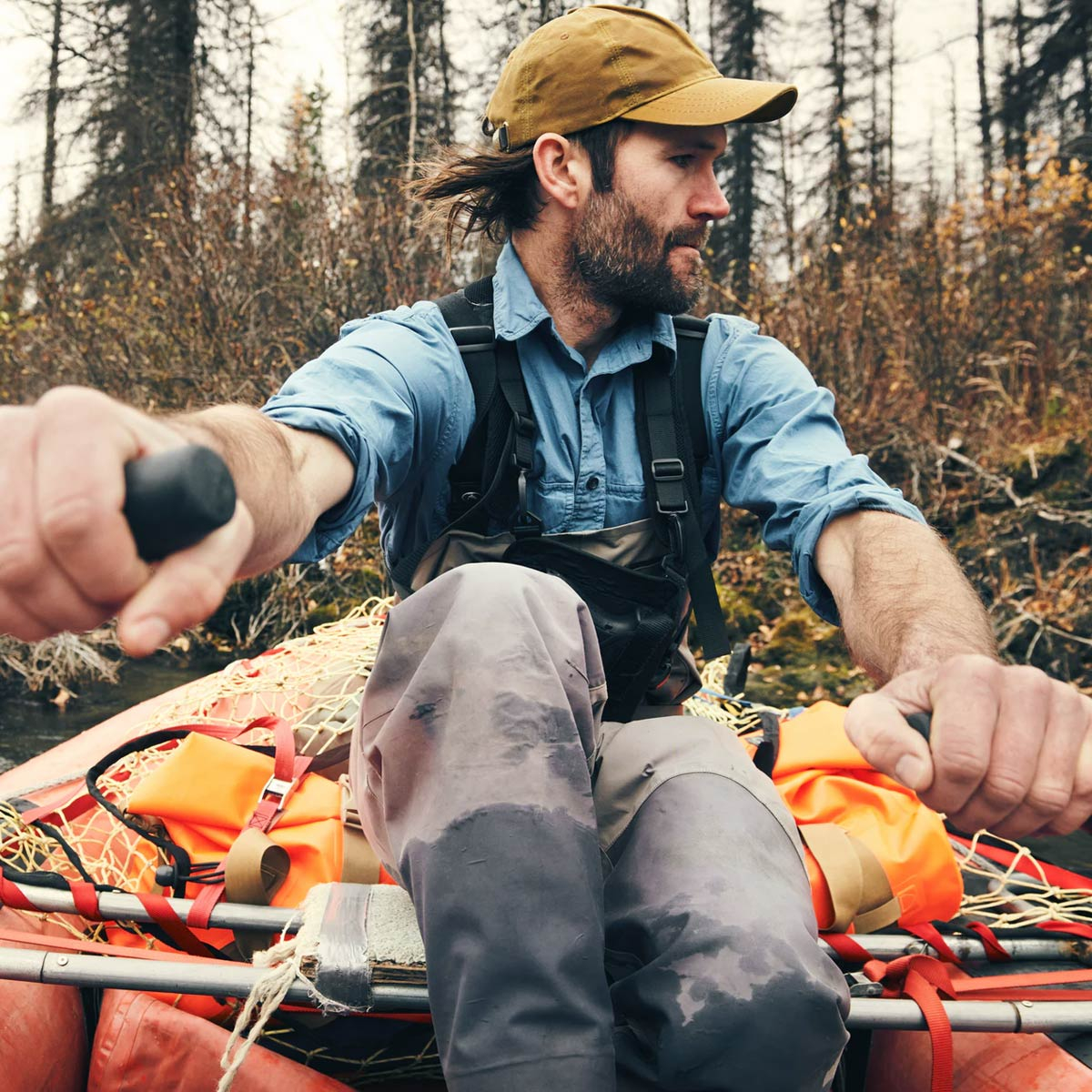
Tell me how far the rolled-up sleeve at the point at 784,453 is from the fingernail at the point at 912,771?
0.75 meters

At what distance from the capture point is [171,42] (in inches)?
484

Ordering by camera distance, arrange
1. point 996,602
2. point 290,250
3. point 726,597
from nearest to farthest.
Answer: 1. point 996,602
2. point 726,597
3. point 290,250

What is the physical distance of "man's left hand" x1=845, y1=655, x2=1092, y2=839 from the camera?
89cm

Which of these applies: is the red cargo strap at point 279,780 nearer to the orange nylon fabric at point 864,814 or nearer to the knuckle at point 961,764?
the orange nylon fabric at point 864,814

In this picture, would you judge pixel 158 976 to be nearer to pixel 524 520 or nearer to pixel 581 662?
pixel 581 662

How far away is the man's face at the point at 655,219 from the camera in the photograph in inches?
82.2

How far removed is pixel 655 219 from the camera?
82.0 inches

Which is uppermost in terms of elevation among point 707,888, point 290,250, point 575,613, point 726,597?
point 290,250

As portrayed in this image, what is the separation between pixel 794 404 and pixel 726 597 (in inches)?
178

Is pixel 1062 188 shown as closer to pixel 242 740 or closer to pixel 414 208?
pixel 414 208

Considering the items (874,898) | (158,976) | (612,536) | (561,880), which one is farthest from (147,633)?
(874,898)

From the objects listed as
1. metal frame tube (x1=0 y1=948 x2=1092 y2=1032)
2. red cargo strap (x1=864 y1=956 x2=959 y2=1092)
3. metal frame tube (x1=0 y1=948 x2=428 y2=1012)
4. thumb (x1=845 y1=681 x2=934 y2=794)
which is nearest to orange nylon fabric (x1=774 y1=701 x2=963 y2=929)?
red cargo strap (x1=864 y1=956 x2=959 y2=1092)

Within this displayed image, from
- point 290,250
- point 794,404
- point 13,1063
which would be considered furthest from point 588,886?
point 290,250

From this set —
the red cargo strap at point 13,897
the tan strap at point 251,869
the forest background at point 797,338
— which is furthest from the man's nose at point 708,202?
the forest background at point 797,338
